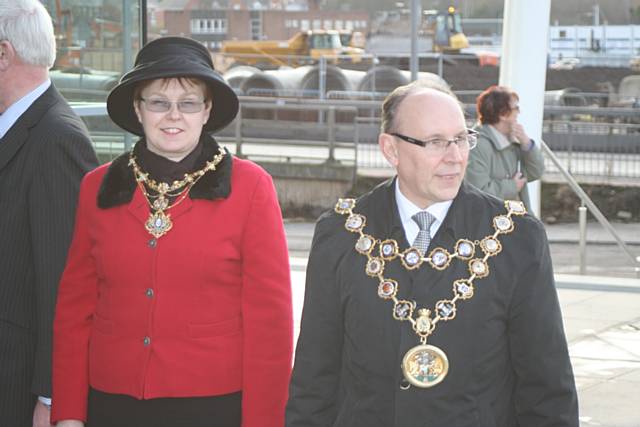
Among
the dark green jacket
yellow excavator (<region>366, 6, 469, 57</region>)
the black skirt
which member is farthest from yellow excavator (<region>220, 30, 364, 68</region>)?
the black skirt

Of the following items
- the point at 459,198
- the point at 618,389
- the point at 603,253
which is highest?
the point at 459,198

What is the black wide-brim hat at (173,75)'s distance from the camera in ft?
11.6

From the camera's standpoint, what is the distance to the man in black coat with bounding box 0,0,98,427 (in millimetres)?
3826

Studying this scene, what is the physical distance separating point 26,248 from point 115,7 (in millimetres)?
4360

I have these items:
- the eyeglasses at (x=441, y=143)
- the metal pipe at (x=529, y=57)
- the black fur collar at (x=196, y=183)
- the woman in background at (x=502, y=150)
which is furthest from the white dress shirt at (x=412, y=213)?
the metal pipe at (x=529, y=57)

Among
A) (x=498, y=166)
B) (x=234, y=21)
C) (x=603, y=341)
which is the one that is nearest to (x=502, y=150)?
(x=498, y=166)

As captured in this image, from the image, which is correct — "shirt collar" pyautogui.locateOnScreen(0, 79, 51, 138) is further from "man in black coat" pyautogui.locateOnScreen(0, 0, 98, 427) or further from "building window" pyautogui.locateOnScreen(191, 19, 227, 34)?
"building window" pyautogui.locateOnScreen(191, 19, 227, 34)

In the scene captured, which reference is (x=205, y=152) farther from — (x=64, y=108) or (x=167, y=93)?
(x=64, y=108)

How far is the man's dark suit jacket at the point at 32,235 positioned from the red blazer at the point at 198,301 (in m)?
0.21

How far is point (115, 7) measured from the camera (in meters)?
8.00

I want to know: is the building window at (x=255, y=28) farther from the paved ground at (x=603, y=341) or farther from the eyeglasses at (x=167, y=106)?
the eyeglasses at (x=167, y=106)

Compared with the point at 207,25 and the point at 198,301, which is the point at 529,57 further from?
the point at 207,25

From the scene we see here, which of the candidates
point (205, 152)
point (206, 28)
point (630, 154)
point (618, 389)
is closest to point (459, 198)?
point (205, 152)

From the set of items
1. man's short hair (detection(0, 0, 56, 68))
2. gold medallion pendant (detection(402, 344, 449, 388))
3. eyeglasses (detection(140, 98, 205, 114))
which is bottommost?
gold medallion pendant (detection(402, 344, 449, 388))
